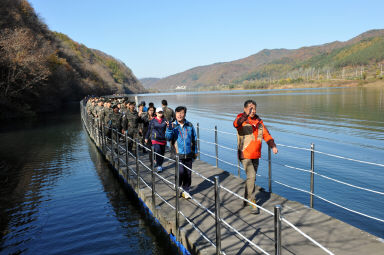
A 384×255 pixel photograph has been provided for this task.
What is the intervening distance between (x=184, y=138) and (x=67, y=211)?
3.97 metres

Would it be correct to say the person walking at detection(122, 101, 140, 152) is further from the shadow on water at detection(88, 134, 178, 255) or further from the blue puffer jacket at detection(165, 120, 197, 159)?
the blue puffer jacket at detection(165, 120, 197, 159)

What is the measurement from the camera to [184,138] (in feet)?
20.3

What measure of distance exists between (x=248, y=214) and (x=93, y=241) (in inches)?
130

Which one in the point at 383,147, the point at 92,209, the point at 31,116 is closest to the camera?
the point at 92,209

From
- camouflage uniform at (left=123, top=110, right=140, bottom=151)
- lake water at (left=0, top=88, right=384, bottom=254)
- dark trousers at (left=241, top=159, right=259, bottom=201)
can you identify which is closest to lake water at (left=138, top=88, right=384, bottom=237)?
lake water at (left=0, top=88, right=384, bottom=254)

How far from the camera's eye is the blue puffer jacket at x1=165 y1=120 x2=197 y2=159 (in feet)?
20.3

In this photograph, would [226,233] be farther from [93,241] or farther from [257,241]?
[93,241]

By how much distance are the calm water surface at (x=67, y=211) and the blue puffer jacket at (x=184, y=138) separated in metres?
1.86

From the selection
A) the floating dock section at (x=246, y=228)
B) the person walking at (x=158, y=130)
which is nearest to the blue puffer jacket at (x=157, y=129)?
the person walking at (x=158, y=130)

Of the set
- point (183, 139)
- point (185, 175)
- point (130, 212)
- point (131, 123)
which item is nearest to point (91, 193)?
point (130, 212)

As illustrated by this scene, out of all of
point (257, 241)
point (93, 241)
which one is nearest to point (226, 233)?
point (257, 241)

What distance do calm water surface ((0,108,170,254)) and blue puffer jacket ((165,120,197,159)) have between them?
186 centimetres

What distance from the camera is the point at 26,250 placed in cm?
586

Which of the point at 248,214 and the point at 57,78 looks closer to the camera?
the point at 248,214
